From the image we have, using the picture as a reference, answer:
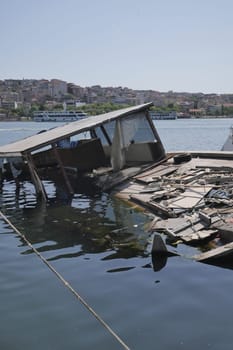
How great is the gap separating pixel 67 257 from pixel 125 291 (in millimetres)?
2567

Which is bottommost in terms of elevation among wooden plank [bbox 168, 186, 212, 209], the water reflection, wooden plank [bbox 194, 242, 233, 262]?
the water reflection

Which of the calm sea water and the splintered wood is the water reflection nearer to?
the calm sea water

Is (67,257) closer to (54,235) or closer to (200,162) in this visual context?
(54,235)

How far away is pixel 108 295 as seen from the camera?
27.5 ft

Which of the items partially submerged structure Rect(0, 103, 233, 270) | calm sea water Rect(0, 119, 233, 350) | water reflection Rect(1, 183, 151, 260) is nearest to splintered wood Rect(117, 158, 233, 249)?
partially submerged structure Rect(0, 103, 233, 270)

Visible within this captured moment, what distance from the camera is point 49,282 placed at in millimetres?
9172

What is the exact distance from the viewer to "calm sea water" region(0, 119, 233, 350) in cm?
679

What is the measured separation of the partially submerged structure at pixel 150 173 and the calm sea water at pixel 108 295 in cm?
88

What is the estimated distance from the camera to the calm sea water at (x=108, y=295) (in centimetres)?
679

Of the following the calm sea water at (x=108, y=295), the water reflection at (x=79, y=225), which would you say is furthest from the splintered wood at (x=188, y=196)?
the calm sea water at (x=108, y=295)

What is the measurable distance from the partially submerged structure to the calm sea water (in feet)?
2.89

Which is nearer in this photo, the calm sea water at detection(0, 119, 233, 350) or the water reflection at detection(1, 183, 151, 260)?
the calm sea water at detection(0, 119, 233, 350)

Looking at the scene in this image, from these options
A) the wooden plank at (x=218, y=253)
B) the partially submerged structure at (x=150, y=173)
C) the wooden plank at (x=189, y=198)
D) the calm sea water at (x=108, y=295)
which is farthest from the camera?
the wooden plank at (x=189, y=198)

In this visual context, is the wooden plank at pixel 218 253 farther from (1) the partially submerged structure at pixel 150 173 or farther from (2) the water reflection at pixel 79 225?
(2) the water reflection at pixel 79 225
